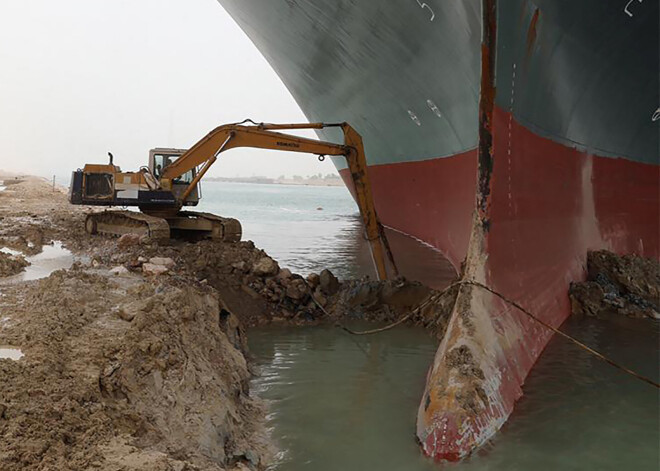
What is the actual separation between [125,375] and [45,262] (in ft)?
13.4

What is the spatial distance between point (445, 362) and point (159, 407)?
6.65 ft

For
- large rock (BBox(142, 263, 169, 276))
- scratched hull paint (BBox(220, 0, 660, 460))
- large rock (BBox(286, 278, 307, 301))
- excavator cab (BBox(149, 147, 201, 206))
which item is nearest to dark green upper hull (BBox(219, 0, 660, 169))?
scratched hull paint (BBox(220, 0, 660, 460))

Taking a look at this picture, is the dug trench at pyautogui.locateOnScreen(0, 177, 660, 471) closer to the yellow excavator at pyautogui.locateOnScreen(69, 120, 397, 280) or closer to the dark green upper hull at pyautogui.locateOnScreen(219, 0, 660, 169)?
the yellow excavator at pyautogui.locateOnScreen(69, 120, 397, 280)

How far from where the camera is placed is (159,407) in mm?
2834

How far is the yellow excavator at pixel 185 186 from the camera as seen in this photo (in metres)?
6.98

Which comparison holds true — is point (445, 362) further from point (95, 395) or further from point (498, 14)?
point (498, 14)

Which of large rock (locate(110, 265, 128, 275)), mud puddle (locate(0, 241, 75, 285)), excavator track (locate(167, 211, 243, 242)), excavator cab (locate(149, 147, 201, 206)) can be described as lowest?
mud puddle (locate(0, 241, 75, 285))

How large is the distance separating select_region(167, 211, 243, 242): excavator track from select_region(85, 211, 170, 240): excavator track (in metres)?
0.62

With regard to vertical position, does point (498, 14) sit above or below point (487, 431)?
above

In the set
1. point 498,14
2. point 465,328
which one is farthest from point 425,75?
point 465,328

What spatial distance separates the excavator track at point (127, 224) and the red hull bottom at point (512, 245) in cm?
448

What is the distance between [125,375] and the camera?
2.84 metres

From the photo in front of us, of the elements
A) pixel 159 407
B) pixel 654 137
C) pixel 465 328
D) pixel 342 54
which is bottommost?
pixel 159 407

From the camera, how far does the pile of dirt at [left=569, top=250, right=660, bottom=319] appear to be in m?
6.77
